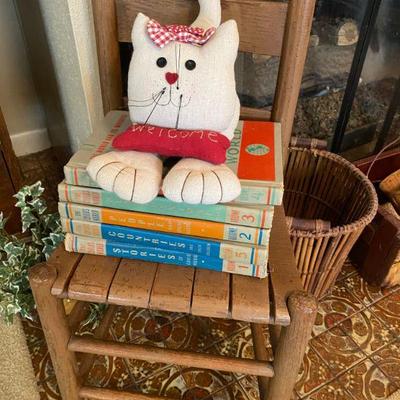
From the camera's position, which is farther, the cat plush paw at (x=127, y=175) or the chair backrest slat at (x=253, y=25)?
the chair backrest slat at (x=253, y=25)

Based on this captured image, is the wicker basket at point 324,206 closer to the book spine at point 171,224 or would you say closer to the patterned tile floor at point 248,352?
the patterned tile floor at point 248,352

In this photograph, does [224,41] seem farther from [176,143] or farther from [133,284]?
[133,284]

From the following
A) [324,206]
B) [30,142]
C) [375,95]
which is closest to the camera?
[324,206]

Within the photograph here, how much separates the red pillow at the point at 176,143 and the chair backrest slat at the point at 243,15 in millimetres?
213

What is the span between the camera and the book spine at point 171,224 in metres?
0.57

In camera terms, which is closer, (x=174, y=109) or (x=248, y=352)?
(x=174, y=109)

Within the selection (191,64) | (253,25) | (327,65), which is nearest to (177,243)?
(191,64)

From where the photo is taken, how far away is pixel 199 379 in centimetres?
86

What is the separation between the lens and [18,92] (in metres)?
1.35

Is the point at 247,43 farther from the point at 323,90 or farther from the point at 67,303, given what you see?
the point at 67,303

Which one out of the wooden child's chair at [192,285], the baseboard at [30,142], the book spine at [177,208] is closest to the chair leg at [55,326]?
the wooden child's chair at [192,285]

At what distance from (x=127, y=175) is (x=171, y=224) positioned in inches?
3.8

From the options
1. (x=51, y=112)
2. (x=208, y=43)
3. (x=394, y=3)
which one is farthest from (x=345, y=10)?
(x=51, y=112)

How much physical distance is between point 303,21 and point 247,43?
0.09 meters
